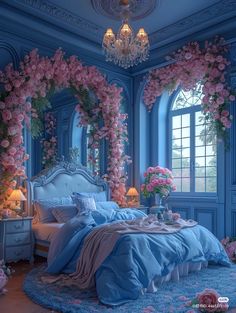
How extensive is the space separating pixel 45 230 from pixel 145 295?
1.91m

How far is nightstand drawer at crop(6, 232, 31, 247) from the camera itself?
4.63 metres

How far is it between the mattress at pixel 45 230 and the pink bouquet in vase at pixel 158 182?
201cm

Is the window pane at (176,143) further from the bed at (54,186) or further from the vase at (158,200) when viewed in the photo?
the bed at (54,186)

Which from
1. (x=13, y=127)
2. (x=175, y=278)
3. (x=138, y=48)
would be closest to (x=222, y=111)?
(x=138, y=48)

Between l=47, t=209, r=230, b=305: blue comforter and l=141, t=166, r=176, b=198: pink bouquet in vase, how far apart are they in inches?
57.8

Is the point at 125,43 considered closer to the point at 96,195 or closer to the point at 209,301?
the point at 96,195

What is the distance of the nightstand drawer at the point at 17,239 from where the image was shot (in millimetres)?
4630

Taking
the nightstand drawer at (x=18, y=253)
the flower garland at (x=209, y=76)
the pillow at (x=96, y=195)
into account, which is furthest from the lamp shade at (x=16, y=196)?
the flower garland at (x=209, y=76)

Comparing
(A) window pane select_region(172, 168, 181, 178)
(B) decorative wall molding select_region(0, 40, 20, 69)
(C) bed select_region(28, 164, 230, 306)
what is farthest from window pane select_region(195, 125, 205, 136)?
(B) decorative wall molding select_region(0, 40, 20, 69)

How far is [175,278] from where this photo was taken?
394 cm

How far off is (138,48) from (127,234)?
2330 mm

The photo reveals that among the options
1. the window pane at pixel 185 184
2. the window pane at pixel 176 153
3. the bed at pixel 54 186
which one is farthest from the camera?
the window pane at pixel 176 153

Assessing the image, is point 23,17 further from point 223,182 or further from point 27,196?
point 223,182

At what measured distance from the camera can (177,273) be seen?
13.0ft
